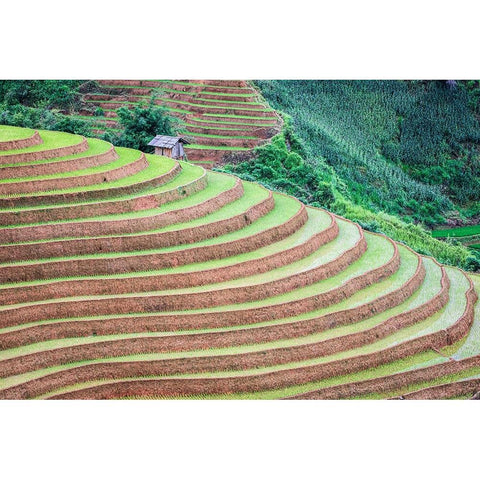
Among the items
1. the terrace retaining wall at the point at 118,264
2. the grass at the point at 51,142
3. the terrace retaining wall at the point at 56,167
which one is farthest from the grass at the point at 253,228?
the grass at the point at 51,142

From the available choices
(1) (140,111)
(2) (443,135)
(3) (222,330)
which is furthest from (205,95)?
(3) (222,330)

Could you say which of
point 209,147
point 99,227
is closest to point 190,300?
point 99,227

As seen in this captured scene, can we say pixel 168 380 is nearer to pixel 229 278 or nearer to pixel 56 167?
pixel 229 278

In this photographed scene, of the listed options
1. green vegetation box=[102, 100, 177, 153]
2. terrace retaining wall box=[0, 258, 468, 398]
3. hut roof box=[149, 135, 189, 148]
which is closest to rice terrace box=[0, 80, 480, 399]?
terrace retaining wall box=[0, 258, 468, 398]

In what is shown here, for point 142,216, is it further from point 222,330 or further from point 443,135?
point 443,135

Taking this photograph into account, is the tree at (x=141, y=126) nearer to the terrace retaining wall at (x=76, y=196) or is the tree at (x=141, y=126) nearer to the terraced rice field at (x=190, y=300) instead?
the terraced rice field at (x=190, y=300)

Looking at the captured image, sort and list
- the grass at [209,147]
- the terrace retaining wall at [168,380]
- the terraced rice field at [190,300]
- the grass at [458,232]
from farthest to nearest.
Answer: the grass at [209,147], the grass at [458,232], the terraced rice field at [190,300], the terrace retaining wall at [168,380]
